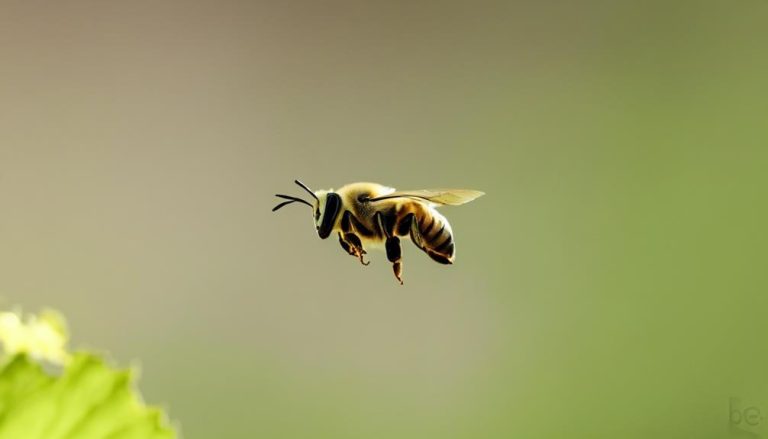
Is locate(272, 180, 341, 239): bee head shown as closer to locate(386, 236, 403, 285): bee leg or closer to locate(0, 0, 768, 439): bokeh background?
locate(386, 236, 403, 285): bee leg

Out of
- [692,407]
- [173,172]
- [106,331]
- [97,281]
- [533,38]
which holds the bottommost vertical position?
[692,407]

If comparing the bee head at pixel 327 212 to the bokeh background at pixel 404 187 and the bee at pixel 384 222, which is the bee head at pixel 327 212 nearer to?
the bee at pixel 384 222

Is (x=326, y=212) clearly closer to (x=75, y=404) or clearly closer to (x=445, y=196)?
(x=445, y=196)

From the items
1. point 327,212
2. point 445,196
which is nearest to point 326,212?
point 327,212

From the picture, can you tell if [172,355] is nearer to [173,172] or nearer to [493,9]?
[173,172]

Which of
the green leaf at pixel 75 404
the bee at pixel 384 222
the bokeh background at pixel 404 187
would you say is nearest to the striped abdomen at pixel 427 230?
the bee at pixel 384 222

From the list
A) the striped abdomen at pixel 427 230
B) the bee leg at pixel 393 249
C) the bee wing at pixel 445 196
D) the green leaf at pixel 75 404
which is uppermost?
the bee wing at pixel 445 196

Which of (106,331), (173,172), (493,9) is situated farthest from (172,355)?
(493,9)
